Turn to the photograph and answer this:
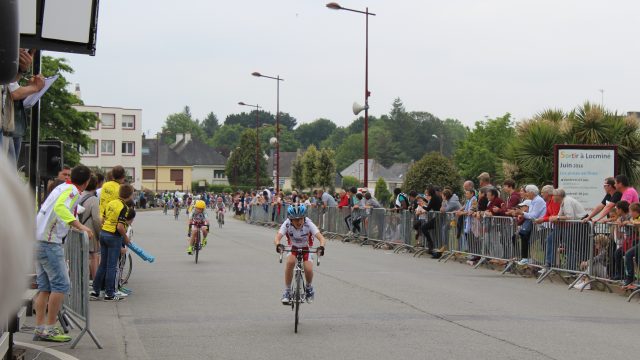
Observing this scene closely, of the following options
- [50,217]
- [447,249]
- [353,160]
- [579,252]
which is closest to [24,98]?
[50,217]

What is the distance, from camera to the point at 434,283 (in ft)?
52.6

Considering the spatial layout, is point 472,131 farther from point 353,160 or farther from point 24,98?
point 24,98

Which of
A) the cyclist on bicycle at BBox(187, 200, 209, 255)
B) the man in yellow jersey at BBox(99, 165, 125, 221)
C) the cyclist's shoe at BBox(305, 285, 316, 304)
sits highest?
the man in yellow jersey at BBox(99, 165, 125, 221)

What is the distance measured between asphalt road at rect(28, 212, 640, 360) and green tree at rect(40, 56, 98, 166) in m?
40.3

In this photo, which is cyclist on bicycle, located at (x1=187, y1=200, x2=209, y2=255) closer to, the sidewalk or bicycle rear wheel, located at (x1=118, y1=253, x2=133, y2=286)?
bicycle rear wheel, located at (x1=118, y1=253, x2=133, y2=286)

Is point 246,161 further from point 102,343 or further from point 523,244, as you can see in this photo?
point 102,343

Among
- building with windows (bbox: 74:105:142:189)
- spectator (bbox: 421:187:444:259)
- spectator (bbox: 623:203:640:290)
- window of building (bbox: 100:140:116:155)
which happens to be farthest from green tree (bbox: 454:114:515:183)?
spectator (bbox: 623:203:640:290)

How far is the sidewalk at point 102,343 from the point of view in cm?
870

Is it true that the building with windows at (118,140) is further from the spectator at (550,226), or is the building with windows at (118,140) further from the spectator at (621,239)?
the spectator at (621,239)

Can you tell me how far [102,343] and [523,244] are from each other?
10.6 metres

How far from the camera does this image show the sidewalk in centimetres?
870

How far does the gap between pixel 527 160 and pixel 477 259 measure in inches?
234

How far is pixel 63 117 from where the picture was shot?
57.6 metres

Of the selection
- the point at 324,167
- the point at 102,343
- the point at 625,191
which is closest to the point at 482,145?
the point at 324,167
